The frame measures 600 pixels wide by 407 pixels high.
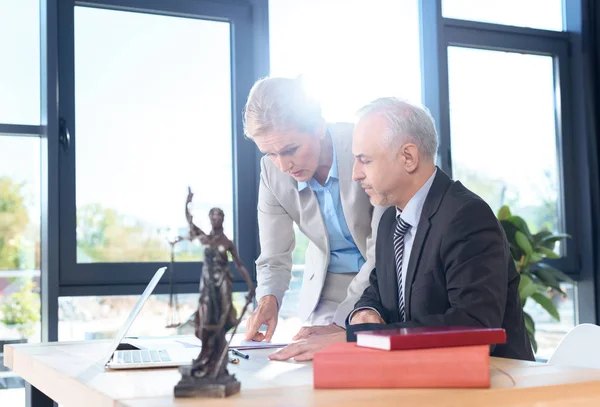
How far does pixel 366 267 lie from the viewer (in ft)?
7.22

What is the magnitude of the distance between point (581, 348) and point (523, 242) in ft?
7.42

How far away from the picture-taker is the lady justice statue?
113 cm

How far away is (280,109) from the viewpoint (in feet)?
7.22

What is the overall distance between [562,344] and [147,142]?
7.46 ft

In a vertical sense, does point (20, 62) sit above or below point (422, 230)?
above

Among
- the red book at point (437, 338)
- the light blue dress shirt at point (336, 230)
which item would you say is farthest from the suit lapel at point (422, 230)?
the red book at point (437, 338)

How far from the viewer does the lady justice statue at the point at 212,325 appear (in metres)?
1.13

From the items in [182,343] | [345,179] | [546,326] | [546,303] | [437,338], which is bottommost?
[546,326]

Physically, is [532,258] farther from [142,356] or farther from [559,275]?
[142,356]

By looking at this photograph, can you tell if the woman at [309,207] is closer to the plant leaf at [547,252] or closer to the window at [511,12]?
the plant leaf at [547,252]

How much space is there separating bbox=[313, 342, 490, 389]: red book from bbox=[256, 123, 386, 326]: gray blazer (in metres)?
0.98

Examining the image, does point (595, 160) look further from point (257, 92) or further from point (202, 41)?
point (257, 92)

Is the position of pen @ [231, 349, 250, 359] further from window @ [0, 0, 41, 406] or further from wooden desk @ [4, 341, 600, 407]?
window @ [0, 0, 41, 406]

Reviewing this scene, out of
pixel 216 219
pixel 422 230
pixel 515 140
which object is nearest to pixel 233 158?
pixel 515 140
